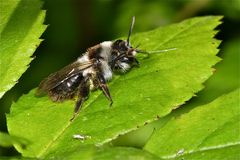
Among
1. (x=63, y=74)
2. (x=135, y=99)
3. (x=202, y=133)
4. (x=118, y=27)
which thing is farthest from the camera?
(x=118, y=27)

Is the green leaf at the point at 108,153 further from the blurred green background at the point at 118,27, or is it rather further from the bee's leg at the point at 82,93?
the blurred green background at the point at 118,27

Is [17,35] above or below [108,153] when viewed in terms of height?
above

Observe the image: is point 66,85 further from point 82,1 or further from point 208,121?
point 82,1

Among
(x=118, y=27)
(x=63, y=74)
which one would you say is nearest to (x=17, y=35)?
(x=63, y=74)

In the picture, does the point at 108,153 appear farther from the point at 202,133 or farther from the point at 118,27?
the point at 118,27

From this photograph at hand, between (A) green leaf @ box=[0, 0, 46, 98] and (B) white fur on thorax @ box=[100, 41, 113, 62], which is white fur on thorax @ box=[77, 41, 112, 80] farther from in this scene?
(A) green leaf @ box=[0, 0, 46, 98]

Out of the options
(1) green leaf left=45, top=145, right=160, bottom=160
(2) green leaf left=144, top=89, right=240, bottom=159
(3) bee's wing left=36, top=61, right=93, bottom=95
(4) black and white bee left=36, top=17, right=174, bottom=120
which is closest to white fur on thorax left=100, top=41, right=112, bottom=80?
(4) black and white bee left=36, top=17, right=174, bottom=120

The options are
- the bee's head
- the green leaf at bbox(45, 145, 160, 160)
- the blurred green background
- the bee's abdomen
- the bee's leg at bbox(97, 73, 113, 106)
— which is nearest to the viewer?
the green leaf at bbox(45, 145, 160, 160)
